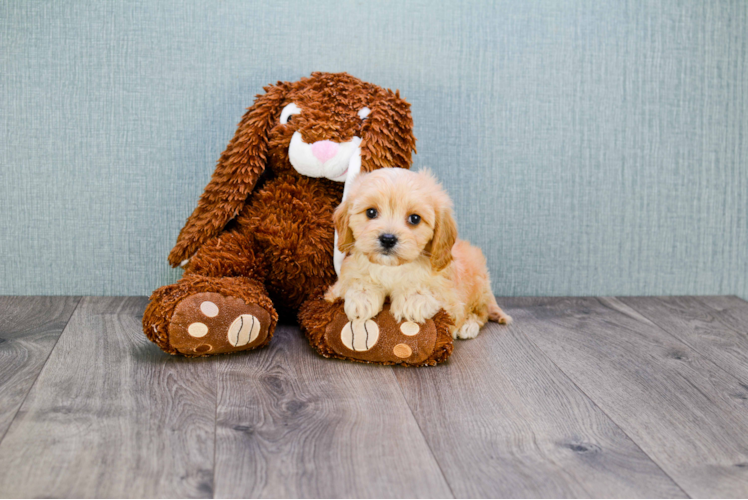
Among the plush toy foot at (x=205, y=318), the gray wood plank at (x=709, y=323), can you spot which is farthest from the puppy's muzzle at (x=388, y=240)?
→ the gray wood plank at (x=709, y=323)

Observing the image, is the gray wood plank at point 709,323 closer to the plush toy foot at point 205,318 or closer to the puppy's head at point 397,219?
the puppy's head at point 397,219

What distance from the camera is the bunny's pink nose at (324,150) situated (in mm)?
1522

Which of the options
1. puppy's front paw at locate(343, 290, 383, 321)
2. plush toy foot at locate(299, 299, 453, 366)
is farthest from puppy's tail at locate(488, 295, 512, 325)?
puppy's front paw at locate(343, 290, 383, 321)

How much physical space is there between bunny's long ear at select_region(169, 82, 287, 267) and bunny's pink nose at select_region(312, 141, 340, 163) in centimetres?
15

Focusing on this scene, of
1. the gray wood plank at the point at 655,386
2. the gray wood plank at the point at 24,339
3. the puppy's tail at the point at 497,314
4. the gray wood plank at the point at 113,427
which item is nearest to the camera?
the gray wood plank at the point at 113,427

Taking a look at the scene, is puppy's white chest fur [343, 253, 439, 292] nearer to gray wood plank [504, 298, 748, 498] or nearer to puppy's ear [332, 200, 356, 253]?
puppy's ear [332, 200, 356, 253]

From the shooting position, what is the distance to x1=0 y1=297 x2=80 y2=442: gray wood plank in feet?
4.03

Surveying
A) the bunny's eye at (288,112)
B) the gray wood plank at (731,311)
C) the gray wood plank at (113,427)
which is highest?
the bunny's eye at (288,112)

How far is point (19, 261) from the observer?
6.18ft

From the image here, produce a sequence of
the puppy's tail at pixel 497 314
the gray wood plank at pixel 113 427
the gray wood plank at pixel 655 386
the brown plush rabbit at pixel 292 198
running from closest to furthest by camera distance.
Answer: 1. the gray wood plank at pixel 113 427
2. the gray wood plank at pixel 655 386
3. the brown plush rabbit at pixel 292 198
4. the puppy's tail at pixel 497 314

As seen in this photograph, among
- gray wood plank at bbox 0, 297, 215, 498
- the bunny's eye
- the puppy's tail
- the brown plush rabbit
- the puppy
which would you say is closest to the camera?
gray wood plank at bbox 0, 297, 215, 498

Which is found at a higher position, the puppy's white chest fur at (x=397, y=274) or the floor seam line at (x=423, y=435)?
the puppy's white chest fur at (x=397, y=274)

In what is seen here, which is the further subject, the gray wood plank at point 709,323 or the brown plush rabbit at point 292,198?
the gray wood plank at point 709,323

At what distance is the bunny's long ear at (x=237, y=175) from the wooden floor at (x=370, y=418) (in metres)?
0.27
